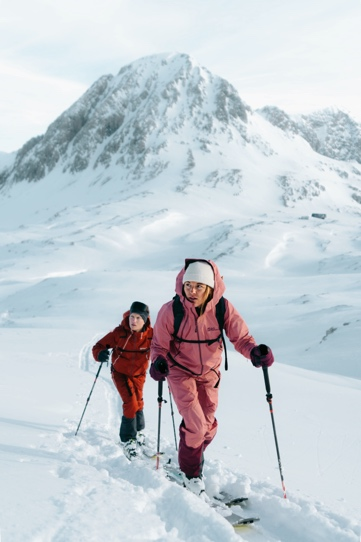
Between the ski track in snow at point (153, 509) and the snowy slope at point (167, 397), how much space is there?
2 centimetres

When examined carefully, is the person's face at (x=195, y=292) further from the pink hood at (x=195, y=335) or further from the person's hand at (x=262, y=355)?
the person's hand at (x=262, y=355)

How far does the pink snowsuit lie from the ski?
1.04ft

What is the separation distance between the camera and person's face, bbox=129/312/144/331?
648 centimetres

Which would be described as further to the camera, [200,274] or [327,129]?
[327,129]

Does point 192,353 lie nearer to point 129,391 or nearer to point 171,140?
point 129,391

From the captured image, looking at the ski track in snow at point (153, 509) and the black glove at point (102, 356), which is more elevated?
the black glove at point (102, 356)

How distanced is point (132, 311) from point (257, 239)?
47979 mm

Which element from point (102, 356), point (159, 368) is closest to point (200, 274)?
point (159, 368)

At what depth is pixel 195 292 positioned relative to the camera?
484cm

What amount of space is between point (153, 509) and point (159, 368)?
1363 millimetres

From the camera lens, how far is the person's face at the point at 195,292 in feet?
15.9

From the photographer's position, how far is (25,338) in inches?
721

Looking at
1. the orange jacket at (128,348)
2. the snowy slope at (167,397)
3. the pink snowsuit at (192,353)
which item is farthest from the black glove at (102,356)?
the pink snowsuit at (192,353)

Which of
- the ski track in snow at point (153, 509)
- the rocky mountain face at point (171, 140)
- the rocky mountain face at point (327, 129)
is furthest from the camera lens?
the rocky mountain face at point (327, 129)
